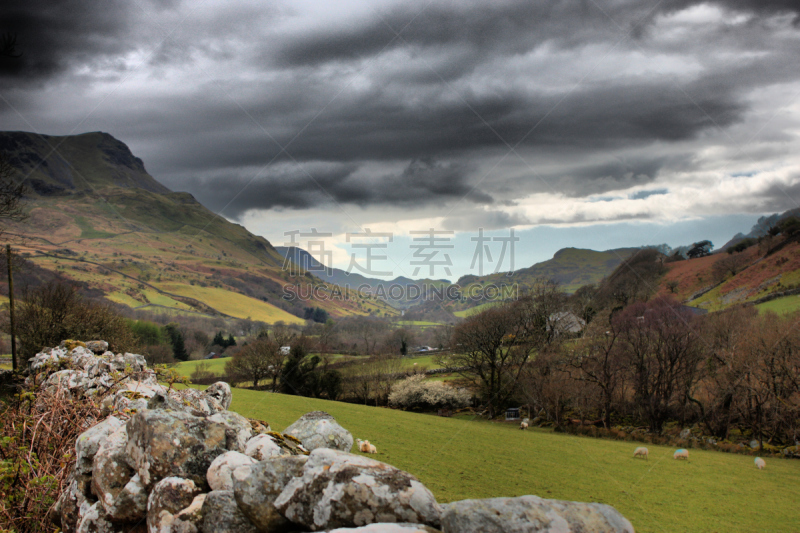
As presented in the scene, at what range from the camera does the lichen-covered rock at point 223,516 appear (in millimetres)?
4363

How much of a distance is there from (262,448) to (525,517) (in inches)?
130

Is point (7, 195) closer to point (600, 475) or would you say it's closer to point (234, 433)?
point (234, 433)

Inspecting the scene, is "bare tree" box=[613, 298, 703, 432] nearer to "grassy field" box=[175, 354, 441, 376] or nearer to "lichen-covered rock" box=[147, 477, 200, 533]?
"grassy field" box=[175, 354, 441, 376]

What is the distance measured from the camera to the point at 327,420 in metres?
8.84

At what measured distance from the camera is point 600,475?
707 inches

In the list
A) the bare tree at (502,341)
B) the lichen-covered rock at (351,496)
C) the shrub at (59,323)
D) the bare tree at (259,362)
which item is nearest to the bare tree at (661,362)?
the bare tree at (502,341)

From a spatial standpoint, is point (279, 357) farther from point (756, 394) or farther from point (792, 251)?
point (792, 251)

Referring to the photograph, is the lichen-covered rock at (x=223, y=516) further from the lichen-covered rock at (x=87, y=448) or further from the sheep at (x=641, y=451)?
the sheep at (x=641, y=451)

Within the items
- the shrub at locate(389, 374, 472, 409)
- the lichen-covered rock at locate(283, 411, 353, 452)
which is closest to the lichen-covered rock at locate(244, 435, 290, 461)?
the lichen-covered rock at locate(283, 411, 353, 452)

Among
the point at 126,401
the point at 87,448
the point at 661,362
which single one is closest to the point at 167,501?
the point at 87,448

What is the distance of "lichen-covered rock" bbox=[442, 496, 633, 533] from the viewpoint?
359 centimetres

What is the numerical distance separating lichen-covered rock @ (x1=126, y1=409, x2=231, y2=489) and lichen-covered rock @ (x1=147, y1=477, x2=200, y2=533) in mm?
158

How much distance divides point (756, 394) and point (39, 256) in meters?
239

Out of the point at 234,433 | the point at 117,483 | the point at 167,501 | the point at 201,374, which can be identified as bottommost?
the point at 201,374
